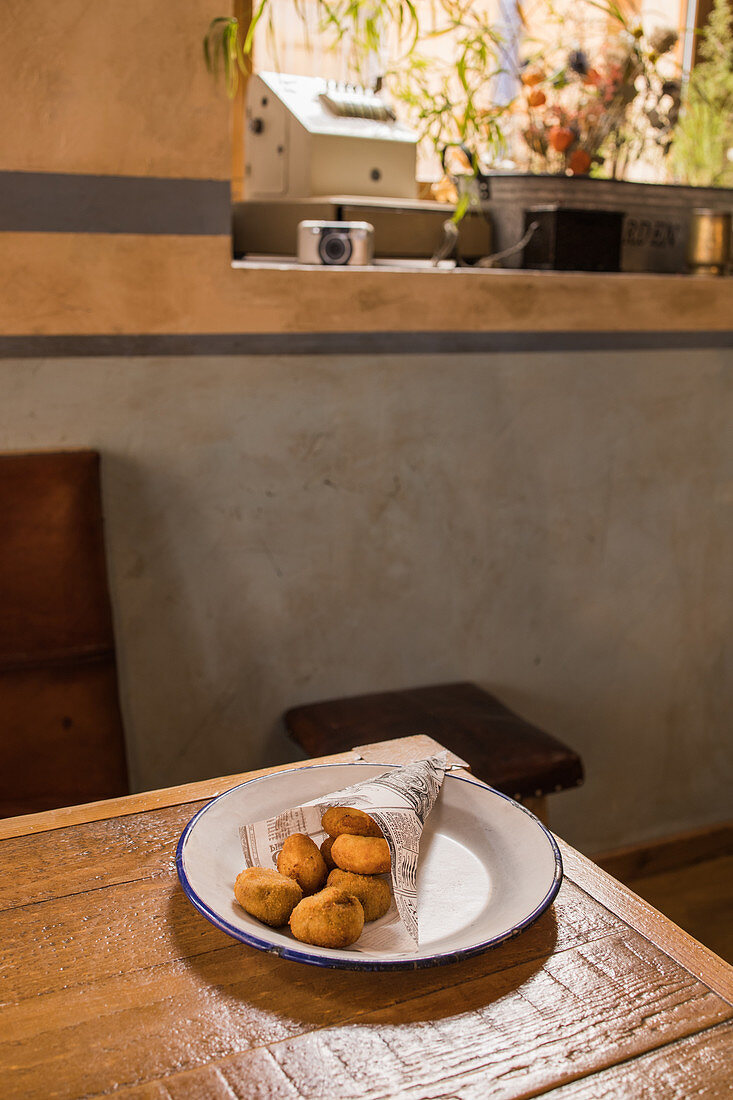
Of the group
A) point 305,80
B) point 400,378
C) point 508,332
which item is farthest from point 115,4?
point 508,332

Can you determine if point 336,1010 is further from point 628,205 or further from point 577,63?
point 577,63

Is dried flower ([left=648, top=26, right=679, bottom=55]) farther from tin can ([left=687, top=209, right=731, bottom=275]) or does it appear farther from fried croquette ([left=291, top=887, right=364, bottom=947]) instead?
fried croquette ([left=291, top=887, right=364, bottom=947])

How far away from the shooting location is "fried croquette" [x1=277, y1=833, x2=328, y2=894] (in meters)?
0.84

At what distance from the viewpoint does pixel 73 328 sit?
1.70 meters

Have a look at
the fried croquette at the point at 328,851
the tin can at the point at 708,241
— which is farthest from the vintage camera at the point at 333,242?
the fried croquette at the point at 328,851

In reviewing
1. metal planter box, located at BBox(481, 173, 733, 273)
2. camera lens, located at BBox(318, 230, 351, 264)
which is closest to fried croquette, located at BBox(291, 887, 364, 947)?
camera lens, located at BBox(318, 230, 351, 264)

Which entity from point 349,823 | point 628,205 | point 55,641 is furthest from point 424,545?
point 349,823

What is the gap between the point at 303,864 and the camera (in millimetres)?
842

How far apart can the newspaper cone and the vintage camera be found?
46.9 inches

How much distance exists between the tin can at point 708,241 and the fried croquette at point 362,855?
1843mm

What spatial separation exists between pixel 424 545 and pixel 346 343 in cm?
46

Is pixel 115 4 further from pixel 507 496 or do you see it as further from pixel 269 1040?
pixel 269 1040

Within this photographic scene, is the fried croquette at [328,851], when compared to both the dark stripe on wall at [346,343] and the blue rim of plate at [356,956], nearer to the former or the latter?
the blue rim of plate at [356,956]

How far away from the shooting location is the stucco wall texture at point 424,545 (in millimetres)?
1850
